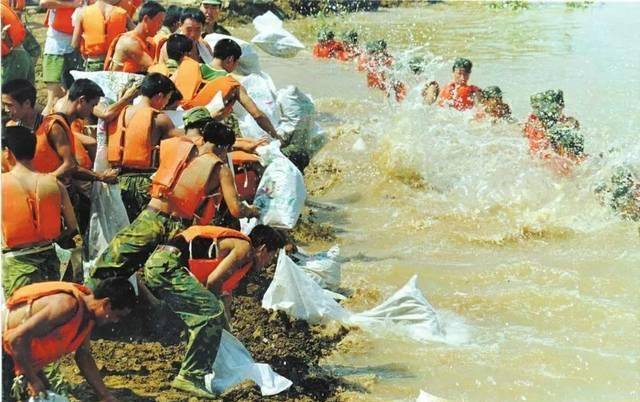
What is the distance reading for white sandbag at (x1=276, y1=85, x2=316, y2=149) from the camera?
720 cm

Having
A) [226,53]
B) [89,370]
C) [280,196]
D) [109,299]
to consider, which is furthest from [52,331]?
[226,53]

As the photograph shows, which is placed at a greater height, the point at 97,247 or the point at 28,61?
the point at 28,61

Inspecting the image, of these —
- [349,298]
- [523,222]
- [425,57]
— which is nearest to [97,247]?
[349,298]

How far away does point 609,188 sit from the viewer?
745 centimetres

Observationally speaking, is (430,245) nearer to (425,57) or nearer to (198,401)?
(198,401)

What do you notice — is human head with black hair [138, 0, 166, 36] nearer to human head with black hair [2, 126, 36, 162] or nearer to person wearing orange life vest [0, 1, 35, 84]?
person wearing orange life vest [0, 1, 35, 84]

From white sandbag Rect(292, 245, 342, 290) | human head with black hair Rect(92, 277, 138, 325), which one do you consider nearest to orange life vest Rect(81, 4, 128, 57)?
white sandbag Rect(292, 245, 342, 290)

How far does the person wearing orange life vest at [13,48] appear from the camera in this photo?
6434 mm

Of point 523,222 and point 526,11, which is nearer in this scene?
point 523,222

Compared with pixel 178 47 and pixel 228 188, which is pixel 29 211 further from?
pixel 178 47

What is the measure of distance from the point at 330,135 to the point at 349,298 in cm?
456

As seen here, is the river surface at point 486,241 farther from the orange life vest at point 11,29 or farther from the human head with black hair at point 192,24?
the orange life vest at point 11,29

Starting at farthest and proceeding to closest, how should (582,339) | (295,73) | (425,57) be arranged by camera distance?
(425,57) → (295,73) → (582,339)

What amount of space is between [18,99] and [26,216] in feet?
3.18
